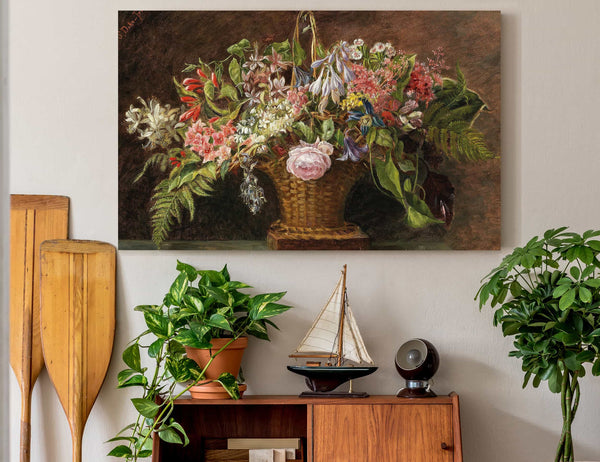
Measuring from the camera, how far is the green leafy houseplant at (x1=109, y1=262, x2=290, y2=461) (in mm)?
2219

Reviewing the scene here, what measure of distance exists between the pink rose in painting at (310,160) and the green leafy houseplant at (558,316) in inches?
30.0

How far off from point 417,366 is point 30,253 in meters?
1.53

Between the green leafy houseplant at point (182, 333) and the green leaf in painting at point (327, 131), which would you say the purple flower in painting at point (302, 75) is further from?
the green leafy houseplant at point (182, 333)

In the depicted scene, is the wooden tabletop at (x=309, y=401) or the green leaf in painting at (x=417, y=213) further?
the green leaf in painting at (x=417, y=213)

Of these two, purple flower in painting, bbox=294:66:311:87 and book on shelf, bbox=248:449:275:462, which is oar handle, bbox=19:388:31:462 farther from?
purple flower in painting, bbox=294:66:311:87

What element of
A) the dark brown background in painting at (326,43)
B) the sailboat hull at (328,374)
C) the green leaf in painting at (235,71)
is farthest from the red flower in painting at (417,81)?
the sailboat hull at (328,374)

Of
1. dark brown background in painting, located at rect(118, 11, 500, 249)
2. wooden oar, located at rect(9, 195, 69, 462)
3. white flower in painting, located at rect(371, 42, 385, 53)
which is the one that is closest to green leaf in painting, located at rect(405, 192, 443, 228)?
dark brown background in painting, located at rect(118, 11, 500, 249)

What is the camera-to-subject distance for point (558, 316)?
2141 millimetres

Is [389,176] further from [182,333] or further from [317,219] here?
[182,333]

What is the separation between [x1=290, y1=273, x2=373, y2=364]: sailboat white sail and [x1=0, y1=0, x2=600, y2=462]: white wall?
0.11 meters

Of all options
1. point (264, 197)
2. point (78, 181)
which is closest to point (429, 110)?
point (264, 197)

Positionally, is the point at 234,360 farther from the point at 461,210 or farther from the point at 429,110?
the point at 429,110

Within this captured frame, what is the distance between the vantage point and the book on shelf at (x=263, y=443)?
7.66ft

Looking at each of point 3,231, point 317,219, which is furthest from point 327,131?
point 3,231
